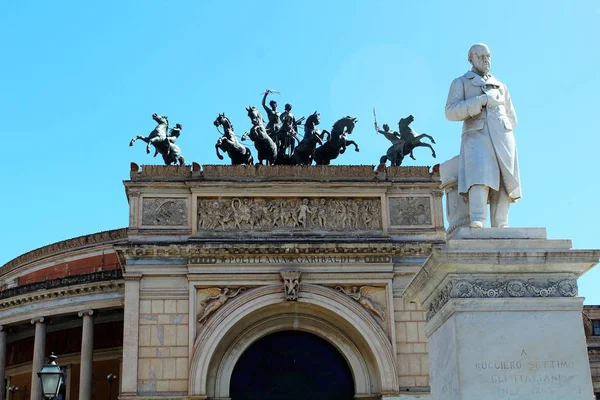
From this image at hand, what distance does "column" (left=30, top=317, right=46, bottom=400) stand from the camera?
3764 centimetres

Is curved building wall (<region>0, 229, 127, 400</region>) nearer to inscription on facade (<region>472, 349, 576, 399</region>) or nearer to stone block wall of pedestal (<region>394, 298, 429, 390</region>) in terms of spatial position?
stone block wall of pedestal (<region>394, 298, 429, 390</region>)

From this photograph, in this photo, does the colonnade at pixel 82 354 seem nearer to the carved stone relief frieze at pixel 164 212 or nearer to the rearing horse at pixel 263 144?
the carved stone relief frieze at pixel 164 212

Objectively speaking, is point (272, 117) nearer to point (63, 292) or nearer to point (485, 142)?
point (63, 292)

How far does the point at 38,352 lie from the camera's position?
37.7m

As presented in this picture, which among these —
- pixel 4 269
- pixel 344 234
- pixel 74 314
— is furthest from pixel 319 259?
pixel 4 269

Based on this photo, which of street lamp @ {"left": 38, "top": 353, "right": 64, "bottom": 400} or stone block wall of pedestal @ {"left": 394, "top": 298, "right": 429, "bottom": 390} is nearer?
street lamp @ {"left": 38, "top": 353, "right": 64, "bottom": 400}

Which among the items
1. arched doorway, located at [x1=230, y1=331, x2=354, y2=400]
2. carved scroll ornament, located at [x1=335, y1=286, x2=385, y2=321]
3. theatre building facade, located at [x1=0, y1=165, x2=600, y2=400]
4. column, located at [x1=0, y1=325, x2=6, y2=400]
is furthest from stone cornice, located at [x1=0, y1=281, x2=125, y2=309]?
carved scroll ornament, located at [x1=335, y1=286, x2=385, y2=321]

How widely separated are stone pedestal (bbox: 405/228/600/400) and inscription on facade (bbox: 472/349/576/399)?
0.04ft

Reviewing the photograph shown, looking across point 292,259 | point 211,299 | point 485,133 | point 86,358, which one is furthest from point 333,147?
point 485,133

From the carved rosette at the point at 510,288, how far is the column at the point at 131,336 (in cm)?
1924

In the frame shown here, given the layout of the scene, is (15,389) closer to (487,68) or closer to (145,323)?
(145,323)

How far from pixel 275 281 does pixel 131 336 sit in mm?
5076

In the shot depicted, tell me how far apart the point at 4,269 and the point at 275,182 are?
92.6ft

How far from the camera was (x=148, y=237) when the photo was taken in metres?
29.1
